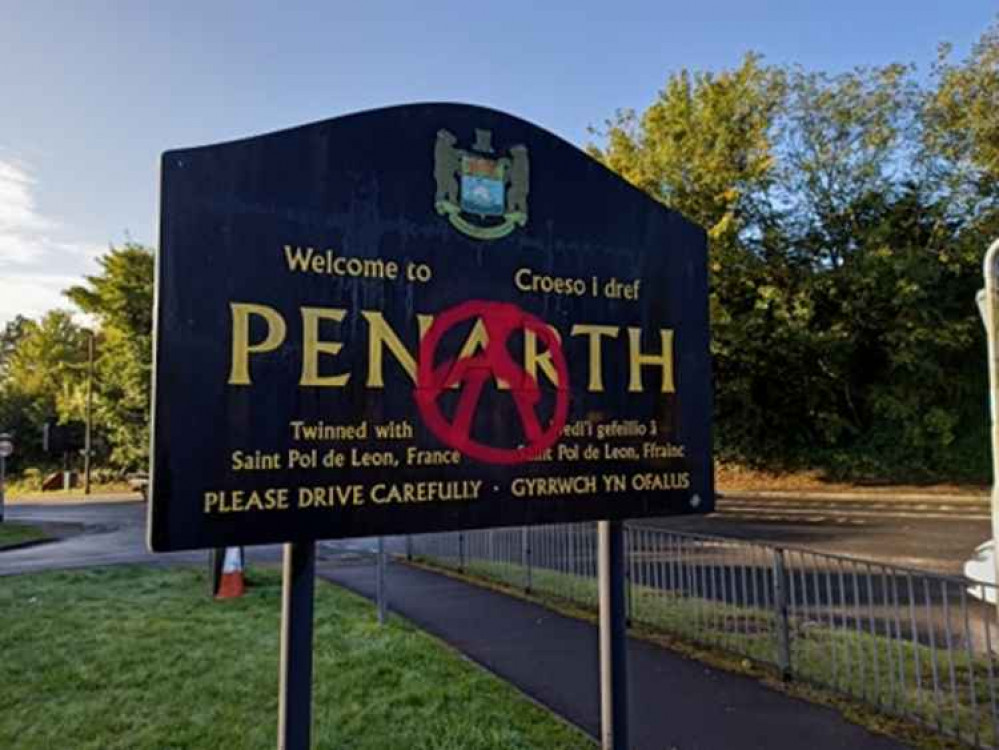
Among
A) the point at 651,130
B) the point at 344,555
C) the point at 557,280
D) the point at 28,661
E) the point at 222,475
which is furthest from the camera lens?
the point at 651,130

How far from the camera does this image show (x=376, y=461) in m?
2.77

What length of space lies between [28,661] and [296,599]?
4408mm

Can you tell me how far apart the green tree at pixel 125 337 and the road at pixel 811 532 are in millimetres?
16410

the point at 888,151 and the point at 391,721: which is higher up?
the point at 888,151

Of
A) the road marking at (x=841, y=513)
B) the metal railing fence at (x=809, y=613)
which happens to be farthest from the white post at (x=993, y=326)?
the road marking at (x=841, y=513)

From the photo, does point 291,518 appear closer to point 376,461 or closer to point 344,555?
point 376,461

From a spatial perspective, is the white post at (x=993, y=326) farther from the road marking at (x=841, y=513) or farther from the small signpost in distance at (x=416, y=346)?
the road marking at (x=841, y=513)

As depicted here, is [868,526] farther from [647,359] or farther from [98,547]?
[98,547]

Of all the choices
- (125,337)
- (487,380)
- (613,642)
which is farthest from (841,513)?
(125,337)

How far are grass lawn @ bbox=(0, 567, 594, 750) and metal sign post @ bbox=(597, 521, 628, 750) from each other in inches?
33.2

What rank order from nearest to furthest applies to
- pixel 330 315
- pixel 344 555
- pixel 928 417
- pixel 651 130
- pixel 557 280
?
pixel 330 315, pixel 557 280, pixel 344 555, pixel 928 417, pixel 651 130

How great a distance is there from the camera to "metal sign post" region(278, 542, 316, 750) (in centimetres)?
269

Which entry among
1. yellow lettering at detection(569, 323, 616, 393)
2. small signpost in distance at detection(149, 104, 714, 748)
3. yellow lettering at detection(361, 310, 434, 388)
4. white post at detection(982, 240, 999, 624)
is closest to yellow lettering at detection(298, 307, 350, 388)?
small signpost in distance at detection(149, 104, 714, 748)

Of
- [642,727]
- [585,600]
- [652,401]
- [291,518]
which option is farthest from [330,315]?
[585,600]
